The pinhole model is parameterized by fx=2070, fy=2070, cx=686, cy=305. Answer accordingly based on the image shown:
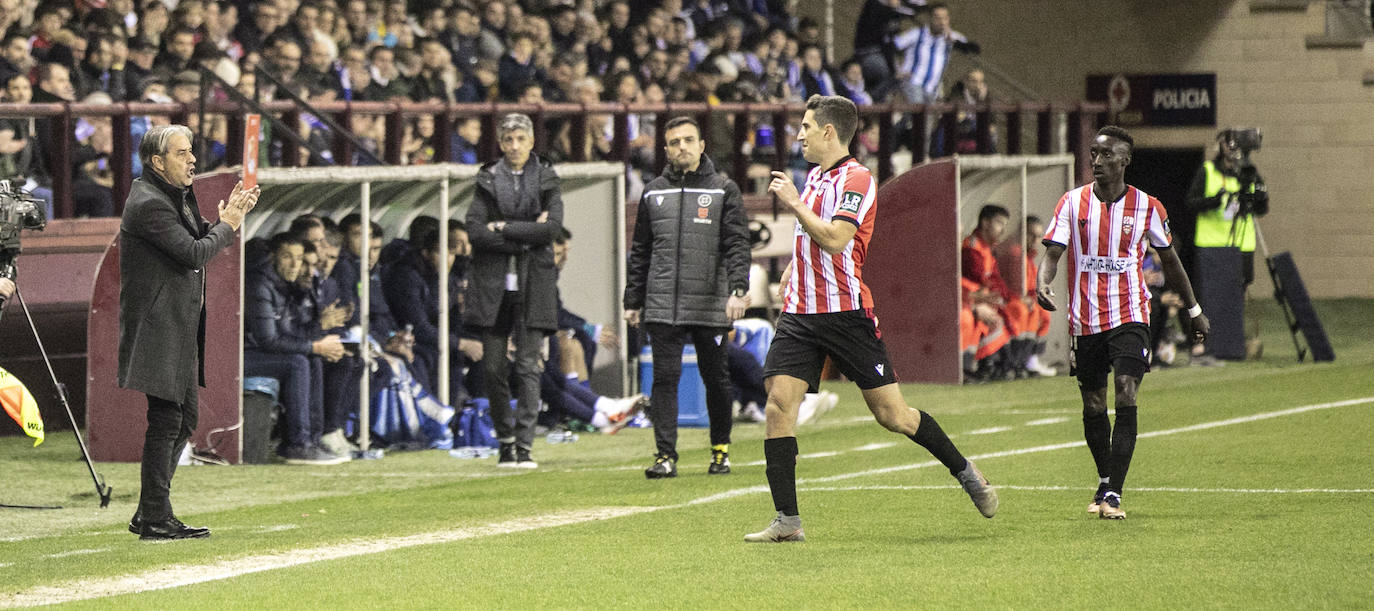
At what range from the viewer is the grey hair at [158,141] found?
938cm

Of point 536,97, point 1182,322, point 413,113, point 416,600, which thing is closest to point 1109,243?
point 416,600

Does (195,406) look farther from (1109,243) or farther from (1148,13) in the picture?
(1148,13)

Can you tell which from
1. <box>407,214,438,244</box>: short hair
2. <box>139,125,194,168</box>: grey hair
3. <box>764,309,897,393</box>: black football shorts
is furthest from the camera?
<box>407,214,438,244</box>: short hair

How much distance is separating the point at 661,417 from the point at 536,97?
6.80 meters

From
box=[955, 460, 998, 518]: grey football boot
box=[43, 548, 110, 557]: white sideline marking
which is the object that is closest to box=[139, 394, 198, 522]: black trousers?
box=[43, 548, 110, 557]: white sideline marking

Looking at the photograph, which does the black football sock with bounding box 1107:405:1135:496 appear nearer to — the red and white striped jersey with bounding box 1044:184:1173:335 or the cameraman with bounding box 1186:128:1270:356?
the red and white striped jersey with bounding box 1044:184:1173:335

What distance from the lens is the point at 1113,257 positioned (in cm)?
984

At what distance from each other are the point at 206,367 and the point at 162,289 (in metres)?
3.93

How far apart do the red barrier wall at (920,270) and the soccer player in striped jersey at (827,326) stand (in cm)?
934

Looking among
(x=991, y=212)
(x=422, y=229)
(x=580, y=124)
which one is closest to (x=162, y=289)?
(x=422, y=229)

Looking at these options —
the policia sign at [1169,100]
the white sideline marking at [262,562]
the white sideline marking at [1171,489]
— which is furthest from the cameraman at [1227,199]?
the white sideline marking at [262,562]

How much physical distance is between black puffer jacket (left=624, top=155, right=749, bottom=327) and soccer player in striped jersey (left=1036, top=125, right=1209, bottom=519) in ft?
8.54

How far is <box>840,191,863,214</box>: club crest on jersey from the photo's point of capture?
8734 millimetres

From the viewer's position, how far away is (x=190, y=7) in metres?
17.0
